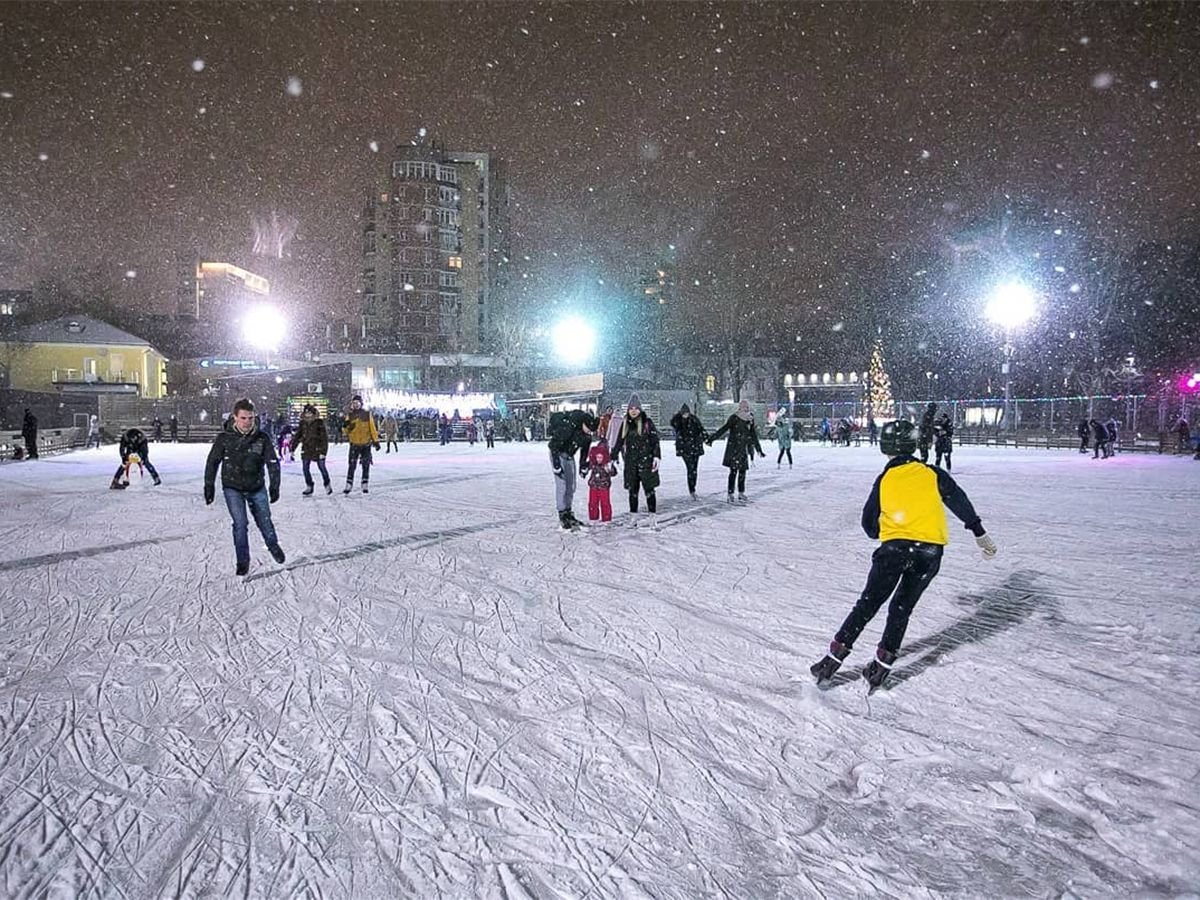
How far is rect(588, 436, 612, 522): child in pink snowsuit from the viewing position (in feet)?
28.1

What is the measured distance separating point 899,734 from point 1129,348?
141 ft

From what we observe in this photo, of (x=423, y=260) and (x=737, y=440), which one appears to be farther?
(x=423, y=260)

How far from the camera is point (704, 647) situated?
4293mm

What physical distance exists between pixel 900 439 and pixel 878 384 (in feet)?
210

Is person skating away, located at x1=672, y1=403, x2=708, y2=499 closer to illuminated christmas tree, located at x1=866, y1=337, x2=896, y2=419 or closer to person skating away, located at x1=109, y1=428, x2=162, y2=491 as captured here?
person skating away, located at x1=109, y1=428, x2=162, y2=491

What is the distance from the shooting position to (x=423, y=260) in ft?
244

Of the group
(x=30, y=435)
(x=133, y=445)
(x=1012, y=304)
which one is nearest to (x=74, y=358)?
(x=30, y=435)

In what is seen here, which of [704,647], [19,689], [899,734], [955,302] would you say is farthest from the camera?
[955,302]

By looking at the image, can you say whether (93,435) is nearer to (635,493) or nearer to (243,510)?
(635,493)

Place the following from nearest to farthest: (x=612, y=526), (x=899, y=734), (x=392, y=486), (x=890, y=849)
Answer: (x=890, y=849)
(x=899, y=734)
(x=612, y=526)
(x=392, y=486)

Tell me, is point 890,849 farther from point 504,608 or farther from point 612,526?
point 612,526

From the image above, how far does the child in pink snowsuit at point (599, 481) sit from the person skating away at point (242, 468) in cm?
354

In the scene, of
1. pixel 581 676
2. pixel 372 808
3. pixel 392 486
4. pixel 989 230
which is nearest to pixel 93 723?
pixel 372 808

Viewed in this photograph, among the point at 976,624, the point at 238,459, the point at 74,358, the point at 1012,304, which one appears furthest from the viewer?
the point at 74,358
